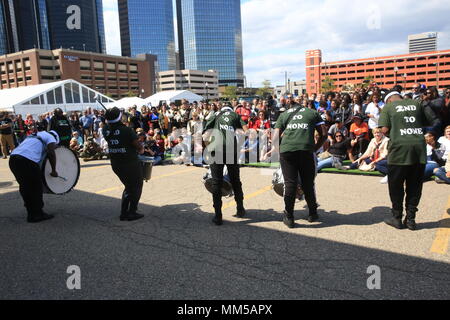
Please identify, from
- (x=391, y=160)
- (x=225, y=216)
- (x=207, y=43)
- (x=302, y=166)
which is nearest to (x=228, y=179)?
(x=225, y=216)

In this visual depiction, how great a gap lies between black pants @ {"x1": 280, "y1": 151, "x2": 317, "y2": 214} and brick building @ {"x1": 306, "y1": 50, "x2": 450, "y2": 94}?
333ft

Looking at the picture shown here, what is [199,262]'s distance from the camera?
378 centimetres

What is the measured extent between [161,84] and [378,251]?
159 metres

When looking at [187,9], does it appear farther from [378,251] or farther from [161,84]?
[378,251]

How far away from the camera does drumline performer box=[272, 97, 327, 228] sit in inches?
190

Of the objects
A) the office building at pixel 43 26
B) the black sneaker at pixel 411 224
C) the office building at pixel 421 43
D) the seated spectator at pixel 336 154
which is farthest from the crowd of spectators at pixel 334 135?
the office building at pixel 421 43

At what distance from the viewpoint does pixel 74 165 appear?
20.5ft

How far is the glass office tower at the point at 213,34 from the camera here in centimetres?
17350

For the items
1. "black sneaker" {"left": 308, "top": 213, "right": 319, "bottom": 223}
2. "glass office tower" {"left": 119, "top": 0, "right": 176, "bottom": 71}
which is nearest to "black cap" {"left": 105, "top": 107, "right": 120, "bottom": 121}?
"black sneaker" {"left": 308, "top": 213, "right": 319, "bottom": 223}

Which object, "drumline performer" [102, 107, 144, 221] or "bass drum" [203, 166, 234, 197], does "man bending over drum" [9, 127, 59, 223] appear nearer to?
"drumline performer" [102, 107, 144, 221]

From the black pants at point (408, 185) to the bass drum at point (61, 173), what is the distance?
5.42 m

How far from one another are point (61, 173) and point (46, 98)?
26.8 metres

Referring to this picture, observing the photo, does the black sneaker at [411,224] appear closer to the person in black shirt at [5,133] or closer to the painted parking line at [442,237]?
the painted parking line at [442,237]

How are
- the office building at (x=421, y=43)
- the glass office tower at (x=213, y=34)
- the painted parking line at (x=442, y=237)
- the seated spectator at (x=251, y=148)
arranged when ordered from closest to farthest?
the painted parking line at (x=442, y=237) < the seated spectator at (x=251, y=148) < the glass office tower at (x=213, y=34) < the office building at (x=421, y=43)
